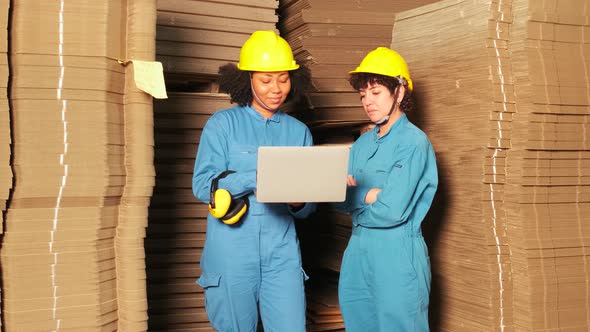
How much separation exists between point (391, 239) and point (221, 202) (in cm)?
94

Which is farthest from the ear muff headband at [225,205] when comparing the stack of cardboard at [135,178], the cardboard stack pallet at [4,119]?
the cardboard stack pallet at [4,119]

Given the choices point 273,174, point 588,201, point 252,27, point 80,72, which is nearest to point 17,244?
point 80,72

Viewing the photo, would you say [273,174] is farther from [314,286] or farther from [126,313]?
[314,286]

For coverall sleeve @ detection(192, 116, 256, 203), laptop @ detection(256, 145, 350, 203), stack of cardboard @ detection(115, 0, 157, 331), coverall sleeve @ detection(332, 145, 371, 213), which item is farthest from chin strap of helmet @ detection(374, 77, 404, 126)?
stack of cardboard @ detection(115, 0, 157, 331)

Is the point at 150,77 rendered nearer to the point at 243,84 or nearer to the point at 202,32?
the point at 243,84

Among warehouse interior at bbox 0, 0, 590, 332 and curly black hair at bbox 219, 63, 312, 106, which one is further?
curly black hair at bbox 219, 63, 312, 106

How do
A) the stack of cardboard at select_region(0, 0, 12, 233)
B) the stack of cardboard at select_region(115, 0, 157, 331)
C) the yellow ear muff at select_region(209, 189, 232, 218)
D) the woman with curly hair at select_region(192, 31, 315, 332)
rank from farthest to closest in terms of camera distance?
the woman with curly hair at select_region(192, 31, 315, 332), the yellow ear muff at select_region(209, 189, 232, 218), the stack of cardboard at select_region(115, 0, 157, 331), the stack of cardboard at select_region(0, 0, 12, 233)

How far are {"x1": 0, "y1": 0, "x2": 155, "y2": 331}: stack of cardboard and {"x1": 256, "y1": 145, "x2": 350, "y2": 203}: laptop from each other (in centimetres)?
68

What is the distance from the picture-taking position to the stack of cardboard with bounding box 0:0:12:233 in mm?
3336

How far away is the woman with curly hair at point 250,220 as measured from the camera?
386 centimetres

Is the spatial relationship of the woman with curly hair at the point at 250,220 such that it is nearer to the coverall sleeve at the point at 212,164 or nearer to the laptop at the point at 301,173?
the coverall sleeve at the point at 212,164

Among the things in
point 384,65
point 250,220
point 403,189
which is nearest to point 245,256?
point 250,220

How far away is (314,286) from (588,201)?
2.28 metres

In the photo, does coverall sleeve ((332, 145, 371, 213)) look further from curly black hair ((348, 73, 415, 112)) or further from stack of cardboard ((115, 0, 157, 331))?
stack of cardboard ((115, 0, 157, 331))
